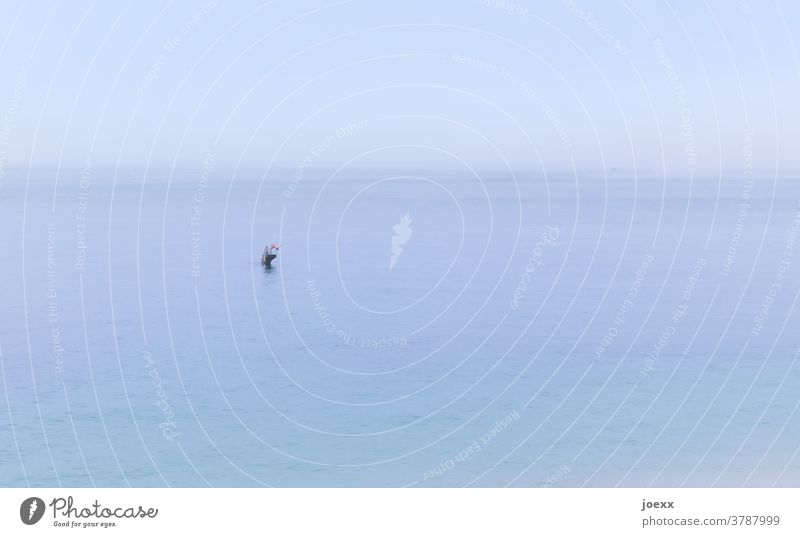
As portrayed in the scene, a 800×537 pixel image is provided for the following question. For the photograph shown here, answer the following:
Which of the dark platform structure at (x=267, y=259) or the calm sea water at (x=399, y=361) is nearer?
the calm sea water at (x=399, y=361)

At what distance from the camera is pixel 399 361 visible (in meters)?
42.2

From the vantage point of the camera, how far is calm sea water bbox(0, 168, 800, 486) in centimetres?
3262

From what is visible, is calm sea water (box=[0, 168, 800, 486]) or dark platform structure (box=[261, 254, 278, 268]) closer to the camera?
calm sea water (box=[0, 168, 800, 486])

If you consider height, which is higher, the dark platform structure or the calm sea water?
the dark platform structure

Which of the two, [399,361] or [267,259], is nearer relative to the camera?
[399,361]

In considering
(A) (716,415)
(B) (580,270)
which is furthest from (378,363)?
(B) (580,270)

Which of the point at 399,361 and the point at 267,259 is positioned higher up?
the point at 267,259

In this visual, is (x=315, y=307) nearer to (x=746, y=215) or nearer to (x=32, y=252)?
(x=32, y=252)

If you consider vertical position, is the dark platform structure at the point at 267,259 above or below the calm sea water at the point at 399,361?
above

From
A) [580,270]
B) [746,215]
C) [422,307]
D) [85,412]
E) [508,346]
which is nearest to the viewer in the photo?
[85,412]

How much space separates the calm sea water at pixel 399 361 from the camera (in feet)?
107
